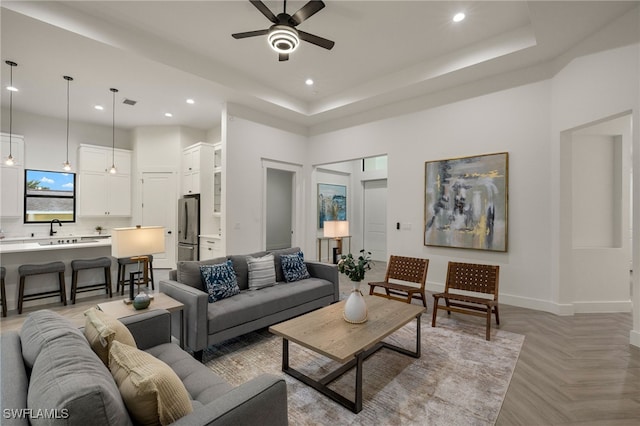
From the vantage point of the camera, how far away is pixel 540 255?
3.97m

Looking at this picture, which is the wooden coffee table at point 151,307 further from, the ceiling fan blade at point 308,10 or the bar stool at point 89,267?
the ceiling fan blade at point 308,10

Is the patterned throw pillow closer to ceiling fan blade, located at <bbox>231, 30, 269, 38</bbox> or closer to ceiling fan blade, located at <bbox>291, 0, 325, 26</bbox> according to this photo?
ceiling fan blade, located at <bbox>231, 30, 269, 38</bbox>

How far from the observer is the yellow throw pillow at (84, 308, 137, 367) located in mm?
1411

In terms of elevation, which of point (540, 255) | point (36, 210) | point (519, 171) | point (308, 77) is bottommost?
point (540, 255)

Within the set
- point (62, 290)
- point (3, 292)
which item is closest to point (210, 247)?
point (62, 290)

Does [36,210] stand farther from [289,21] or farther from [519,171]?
[519,171]

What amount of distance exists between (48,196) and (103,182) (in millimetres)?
991

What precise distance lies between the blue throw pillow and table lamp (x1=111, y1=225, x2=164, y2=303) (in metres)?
1.61

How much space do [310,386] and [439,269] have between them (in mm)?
3295

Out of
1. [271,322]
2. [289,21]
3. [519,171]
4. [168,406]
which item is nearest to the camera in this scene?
[168,406]

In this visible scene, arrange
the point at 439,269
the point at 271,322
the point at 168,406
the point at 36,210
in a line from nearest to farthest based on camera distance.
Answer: the point at 168,406 < the point at 271,322 < the point at 439,269 < the point at 36,210

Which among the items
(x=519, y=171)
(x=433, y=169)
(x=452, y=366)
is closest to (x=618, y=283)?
(x=519, y=171)

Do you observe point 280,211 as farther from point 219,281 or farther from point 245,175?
point 219,281

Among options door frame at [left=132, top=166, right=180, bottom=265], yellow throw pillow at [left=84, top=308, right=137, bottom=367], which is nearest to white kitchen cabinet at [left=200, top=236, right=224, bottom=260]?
door frame at [left=132, top=166, right=180, bottom=265]
